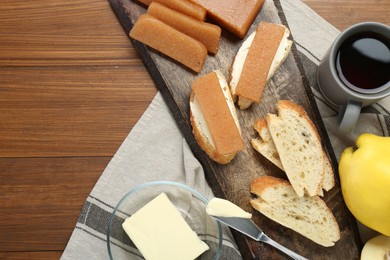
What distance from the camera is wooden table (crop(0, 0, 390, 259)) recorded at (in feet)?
4.15

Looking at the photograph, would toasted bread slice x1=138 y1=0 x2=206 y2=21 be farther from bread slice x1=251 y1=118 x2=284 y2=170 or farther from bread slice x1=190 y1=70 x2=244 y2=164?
bread slice x1=251 y1=118 x2=284 y2=170

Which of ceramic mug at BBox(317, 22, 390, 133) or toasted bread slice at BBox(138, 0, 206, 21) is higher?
ceramic mug at BBox(317, 22, 390, 133)

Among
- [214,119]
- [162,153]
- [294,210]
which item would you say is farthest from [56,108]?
[294,210]

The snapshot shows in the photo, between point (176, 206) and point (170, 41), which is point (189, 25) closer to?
point (170, 41)

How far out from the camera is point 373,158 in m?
1.14

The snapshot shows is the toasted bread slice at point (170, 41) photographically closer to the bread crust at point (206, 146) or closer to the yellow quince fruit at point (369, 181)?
the bread crust at point (206, 146)

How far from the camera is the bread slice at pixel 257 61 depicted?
121cm

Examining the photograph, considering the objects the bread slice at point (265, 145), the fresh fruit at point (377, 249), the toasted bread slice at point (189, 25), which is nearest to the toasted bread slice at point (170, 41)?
the toasted bread slice at point (189, 25)

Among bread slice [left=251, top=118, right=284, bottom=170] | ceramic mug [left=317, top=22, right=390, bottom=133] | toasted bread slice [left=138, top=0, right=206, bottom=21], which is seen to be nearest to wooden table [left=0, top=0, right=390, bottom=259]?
toasted bread slice [left=138, top=0, right=206, bottom=21]

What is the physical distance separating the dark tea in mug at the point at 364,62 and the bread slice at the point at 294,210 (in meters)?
0.27

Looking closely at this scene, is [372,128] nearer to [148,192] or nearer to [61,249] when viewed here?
[148,192]

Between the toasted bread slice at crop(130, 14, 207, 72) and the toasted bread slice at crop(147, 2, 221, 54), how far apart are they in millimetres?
16

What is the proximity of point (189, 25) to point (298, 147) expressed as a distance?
1.23 ft

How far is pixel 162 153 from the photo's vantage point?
1.27 metres
